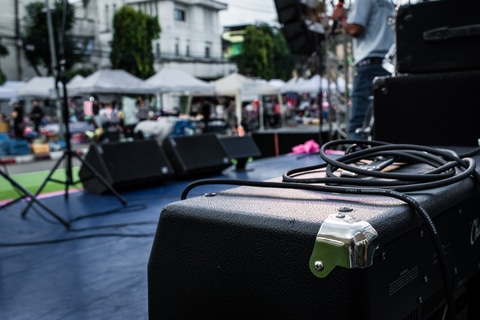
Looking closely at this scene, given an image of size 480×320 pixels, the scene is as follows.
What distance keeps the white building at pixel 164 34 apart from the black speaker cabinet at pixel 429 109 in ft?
98.2

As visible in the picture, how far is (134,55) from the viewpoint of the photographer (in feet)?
83.9

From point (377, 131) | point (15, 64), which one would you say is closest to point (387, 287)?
point (377, 131)

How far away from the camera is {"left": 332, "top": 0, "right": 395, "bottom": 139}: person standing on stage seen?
3184mm

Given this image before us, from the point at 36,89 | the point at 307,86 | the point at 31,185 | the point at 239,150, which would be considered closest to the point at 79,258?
the point at 239,150

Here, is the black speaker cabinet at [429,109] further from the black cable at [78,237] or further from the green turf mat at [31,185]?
the green turf mat at [31,185]

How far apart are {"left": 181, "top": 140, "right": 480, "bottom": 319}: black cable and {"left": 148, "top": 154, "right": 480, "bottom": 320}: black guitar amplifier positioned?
0.7 inches

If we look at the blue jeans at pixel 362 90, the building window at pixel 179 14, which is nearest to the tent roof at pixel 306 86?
the blue jeans at pixel 362 90

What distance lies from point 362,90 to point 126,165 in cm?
196

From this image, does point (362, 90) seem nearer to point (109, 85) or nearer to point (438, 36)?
point (438, 36)

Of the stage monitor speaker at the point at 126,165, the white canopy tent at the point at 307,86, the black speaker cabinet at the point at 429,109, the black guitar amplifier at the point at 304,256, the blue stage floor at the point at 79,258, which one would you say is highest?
the white canopy tent at the point at 307,86

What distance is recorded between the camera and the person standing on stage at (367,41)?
10.4ft

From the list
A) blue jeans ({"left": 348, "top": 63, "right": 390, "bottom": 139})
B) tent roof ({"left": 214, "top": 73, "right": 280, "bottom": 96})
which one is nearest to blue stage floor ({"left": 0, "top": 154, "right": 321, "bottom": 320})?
blue jeans ({"left": 348, "top": 63, "right": 390, "bottom": 139})

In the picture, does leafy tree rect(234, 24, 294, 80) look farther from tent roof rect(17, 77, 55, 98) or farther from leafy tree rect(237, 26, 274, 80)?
tent roof rect(17, 77, 55, 98)

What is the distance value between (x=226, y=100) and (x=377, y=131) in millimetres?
24224
